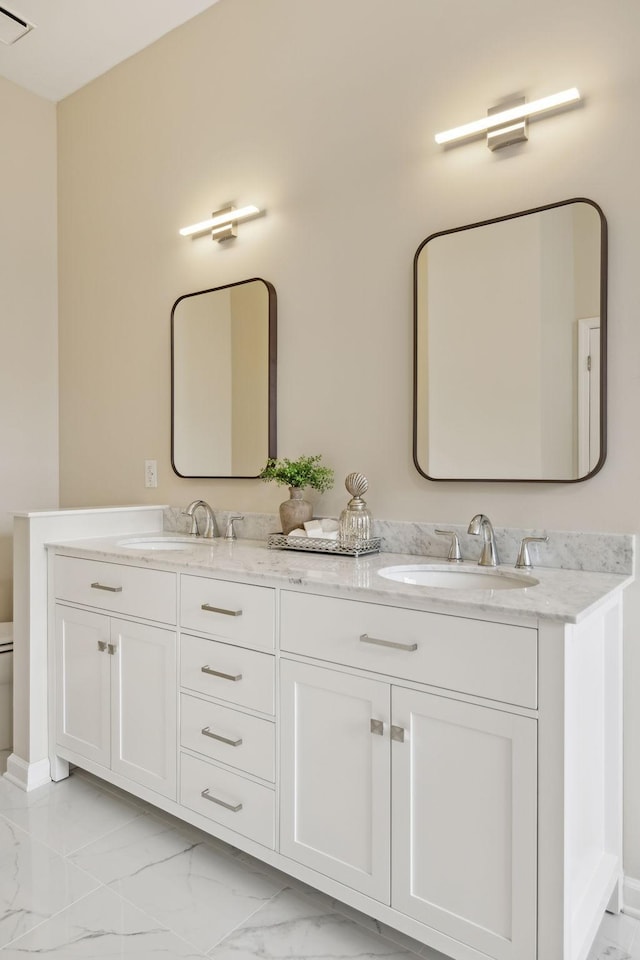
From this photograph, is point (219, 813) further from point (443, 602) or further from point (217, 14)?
point (217, 14)

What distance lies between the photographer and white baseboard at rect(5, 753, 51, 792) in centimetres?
221

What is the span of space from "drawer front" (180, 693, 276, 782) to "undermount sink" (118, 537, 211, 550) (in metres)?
0.69

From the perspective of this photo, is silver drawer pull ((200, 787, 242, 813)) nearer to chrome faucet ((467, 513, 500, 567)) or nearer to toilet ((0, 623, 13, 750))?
chrome faucet ((467, 513, 500, 567))

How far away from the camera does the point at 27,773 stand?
2213mm

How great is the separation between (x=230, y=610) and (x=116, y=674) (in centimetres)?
61

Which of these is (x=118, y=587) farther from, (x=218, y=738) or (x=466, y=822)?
(x=466, y=822)

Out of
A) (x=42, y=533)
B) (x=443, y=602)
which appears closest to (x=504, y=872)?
(x=443, y=602)

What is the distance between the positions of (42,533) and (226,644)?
0.95 m

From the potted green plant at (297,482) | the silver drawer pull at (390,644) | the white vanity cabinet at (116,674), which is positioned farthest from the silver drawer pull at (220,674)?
the potted green plant at (297,482)

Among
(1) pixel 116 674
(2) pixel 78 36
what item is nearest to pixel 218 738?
(1) pixel 116 674

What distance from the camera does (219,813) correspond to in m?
1.73

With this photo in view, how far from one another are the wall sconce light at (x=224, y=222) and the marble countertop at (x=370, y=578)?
3.83 ft

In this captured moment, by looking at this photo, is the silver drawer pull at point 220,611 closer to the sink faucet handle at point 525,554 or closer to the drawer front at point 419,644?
the drawer front at point 419,644

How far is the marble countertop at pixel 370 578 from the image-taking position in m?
1.24
